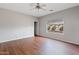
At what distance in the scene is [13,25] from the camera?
→ 22.3ft

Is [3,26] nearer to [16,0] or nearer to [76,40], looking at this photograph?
[16,0]

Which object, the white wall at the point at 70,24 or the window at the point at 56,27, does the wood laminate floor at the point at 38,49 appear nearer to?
the white wall at the point at 70,24

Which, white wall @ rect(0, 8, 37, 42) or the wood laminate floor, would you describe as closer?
the wood laminate floor

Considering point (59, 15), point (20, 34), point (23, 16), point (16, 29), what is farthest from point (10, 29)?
point (59, 15)

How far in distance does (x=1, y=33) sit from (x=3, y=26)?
0.54 meters

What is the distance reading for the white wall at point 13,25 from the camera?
588cm

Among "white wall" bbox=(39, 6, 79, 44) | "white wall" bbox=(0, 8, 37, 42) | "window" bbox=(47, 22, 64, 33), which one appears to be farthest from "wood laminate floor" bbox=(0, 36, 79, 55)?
"window" bbox=(47, 22, 64, 33)

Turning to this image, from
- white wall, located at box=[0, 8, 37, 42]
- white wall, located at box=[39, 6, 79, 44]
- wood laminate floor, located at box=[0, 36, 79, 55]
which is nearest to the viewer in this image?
wood laminate floor, located at box=[0, 36, 79, 55]

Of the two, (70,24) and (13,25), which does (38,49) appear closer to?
(70,24)

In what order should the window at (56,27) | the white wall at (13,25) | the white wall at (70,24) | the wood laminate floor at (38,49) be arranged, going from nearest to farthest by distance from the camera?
the wood laminate floor at (38,49)
the white wall at (70,24)
the white wall at (13,25)
the window at (56,27)

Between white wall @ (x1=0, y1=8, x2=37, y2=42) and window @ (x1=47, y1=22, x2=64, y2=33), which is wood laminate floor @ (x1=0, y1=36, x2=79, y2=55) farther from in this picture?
window @ (x1=47, y1=22, x2=64, y2=33)

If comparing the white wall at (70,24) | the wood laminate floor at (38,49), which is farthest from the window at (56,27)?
the wood laminate floor at (38,49)

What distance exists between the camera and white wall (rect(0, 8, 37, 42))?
5883 millimetres

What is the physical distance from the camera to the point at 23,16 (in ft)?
26.3
